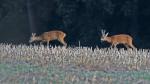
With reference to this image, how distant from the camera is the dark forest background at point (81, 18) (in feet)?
96.1

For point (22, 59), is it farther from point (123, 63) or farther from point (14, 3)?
point (14, 3)

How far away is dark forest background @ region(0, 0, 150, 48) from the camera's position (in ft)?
96.1

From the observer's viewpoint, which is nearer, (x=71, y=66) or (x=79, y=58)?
(x=71, y=66)

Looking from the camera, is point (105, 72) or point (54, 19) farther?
point (54, 19)

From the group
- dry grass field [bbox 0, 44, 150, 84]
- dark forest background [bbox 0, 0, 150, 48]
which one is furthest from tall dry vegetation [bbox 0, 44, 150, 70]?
dark forest background [bbox 0, 0, 150, 48]

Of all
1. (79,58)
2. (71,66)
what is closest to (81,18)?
(79,58)

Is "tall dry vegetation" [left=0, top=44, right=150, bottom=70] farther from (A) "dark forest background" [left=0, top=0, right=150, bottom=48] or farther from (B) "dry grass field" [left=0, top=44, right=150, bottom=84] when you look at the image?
(A) "dark forest background" [left=0, top=0, right=150, bottom=48]

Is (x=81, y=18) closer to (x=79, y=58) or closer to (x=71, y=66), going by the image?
(x=79, y=58)

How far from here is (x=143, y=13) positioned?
29.3 meters

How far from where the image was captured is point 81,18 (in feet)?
101

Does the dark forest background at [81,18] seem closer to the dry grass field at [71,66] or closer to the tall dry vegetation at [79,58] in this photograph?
the dry grass field at [71,66]

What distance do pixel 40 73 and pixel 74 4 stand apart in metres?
16.6

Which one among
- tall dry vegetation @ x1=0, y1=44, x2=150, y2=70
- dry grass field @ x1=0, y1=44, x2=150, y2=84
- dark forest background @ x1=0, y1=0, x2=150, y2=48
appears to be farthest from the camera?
dark forest background @ x1=0, y1=0, x2=150, y2=48

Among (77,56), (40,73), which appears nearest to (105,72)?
(40,73)
